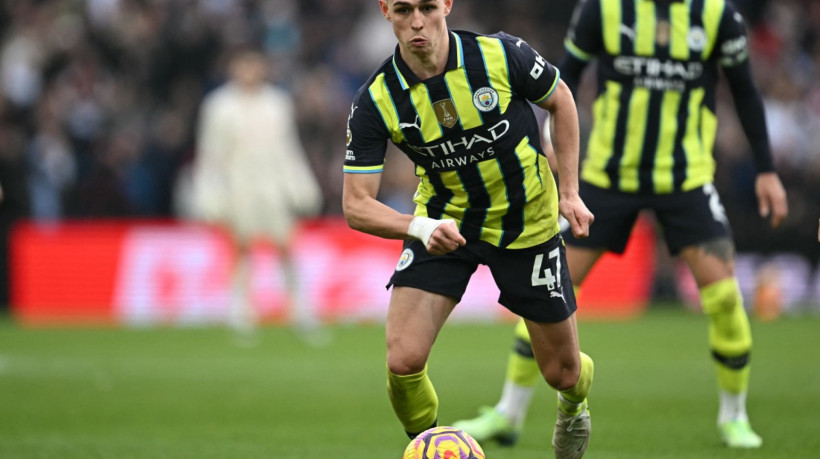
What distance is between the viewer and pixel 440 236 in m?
4.89

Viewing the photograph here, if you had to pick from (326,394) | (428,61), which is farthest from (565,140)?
(326,394)

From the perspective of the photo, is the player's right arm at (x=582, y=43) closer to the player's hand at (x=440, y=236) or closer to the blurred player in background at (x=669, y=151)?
the blurred player in background at (x=669, y=151)

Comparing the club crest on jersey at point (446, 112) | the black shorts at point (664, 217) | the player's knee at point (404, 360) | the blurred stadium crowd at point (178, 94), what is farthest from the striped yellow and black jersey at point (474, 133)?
the blurred stadium crowd at point (178, 94)

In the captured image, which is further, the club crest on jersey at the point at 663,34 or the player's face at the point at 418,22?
the club crest on jersey at the point at 663,34

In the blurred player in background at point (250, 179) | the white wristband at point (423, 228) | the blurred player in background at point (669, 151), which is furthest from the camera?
the blurred player in background at point (250, 179)

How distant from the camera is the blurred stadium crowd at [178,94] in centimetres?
1686

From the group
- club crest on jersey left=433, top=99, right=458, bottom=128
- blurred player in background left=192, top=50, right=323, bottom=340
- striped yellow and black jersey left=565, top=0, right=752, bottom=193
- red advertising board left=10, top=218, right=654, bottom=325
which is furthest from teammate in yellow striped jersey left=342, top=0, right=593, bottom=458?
red advertising board left=10, top=218, right=654, bottom=325

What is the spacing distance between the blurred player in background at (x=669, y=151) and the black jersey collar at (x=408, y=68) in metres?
1.71

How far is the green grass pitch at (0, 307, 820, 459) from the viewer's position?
6.70 m

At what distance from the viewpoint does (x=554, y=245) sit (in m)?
5.54

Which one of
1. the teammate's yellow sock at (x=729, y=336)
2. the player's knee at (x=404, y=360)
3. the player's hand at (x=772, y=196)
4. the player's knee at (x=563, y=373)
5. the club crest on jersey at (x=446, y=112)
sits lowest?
the teammate's yellow sock at (x=729, y=336)

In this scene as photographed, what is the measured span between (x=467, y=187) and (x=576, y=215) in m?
0.51

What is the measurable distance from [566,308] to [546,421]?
2.34 metres

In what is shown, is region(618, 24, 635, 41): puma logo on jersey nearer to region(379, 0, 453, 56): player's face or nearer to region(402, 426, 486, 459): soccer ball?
region(379, 0, 453, 56): player's face
